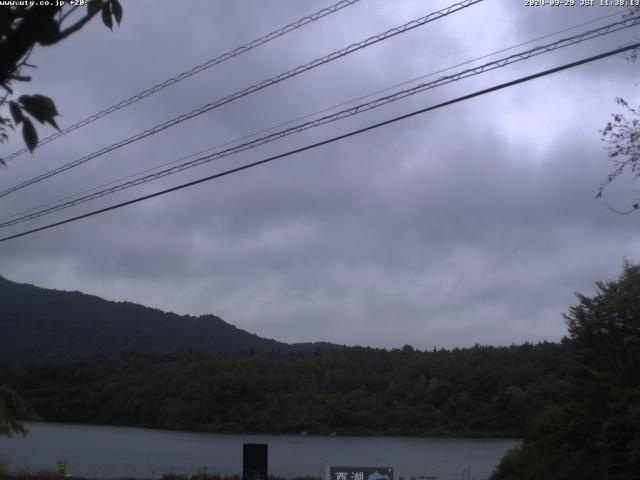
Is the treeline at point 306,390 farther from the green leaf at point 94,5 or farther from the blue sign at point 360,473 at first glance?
the green leaf at point 94,5

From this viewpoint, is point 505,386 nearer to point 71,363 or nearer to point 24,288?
point 71,363

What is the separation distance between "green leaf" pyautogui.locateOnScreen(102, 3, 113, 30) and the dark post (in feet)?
55.7

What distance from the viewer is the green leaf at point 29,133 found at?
359cm

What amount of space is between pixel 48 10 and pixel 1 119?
1597 mm

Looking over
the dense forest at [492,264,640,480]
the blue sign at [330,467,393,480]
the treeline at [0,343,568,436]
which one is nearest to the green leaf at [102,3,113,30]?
the dense forest at [492,264,640,480]

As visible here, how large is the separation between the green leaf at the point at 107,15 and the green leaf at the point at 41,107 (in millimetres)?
698

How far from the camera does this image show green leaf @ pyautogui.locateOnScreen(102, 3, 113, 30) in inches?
157

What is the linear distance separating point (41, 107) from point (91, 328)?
9256cm

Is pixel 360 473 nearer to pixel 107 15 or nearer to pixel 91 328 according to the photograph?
pixel 107 15

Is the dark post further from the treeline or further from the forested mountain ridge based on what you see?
the forested mountain ridge

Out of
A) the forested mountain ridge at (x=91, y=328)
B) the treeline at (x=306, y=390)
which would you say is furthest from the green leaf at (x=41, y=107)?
the forested mountain ridge at (x=91, y=328)

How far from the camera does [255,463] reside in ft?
65.1

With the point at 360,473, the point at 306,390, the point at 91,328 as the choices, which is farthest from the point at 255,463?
the point at 91,328

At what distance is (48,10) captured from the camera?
3.31 metres
